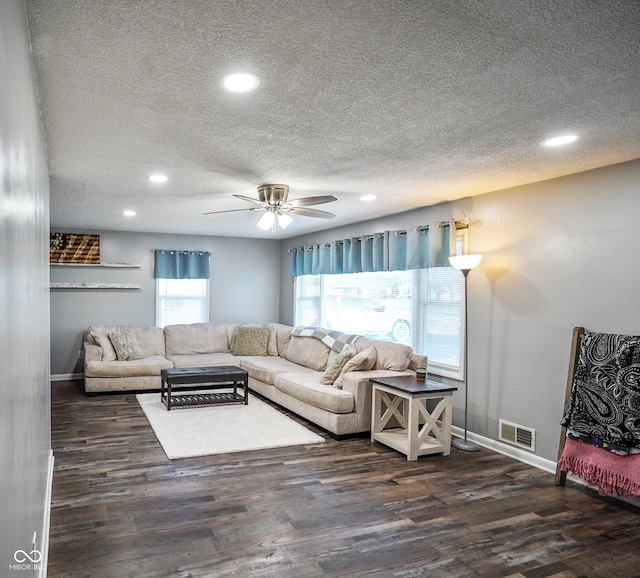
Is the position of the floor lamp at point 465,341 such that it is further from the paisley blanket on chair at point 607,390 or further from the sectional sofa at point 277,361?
the paisley blanket on chair at point 607,390

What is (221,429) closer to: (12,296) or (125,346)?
(125,346)

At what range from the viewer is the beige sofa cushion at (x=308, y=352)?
6.50 metres

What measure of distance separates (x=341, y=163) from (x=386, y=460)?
95.6 inches

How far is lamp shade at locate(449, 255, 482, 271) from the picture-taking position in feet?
14.5

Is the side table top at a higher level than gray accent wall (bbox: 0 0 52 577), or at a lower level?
lower

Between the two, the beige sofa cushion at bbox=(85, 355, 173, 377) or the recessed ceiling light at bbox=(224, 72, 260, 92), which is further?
the beige sofa cushion at bbox=(85, 355, 173, 377)

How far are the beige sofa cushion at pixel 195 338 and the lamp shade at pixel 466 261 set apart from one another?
452 centimetres

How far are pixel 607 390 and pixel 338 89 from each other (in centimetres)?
271

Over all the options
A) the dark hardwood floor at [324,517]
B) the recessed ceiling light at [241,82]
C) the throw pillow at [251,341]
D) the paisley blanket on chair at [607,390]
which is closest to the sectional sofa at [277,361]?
the throw pillow at [251,341]

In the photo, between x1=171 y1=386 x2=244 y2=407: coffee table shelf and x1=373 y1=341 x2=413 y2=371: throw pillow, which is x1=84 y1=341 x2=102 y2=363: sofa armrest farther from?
x1=373 y1=341 x2=413 y2=371: throw pillow

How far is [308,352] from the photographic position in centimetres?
680

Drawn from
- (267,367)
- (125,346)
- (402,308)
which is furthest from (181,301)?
(402,308)

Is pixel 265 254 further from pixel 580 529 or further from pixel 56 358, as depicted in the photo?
pixel 580 529

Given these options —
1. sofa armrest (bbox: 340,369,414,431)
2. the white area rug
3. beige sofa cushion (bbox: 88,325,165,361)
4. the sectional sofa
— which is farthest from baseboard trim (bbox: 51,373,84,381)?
sofa armrest (bbox: 340,369,414,431)
